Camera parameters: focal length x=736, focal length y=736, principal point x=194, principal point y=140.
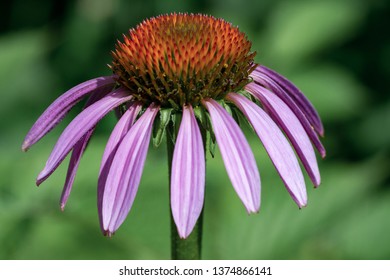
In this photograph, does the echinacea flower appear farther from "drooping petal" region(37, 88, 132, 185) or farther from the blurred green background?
the blurred green background

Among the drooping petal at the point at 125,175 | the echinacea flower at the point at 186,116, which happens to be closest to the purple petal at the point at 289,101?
the echinacea flower at the point at 186,116

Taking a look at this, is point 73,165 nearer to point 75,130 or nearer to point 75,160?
point 75,160

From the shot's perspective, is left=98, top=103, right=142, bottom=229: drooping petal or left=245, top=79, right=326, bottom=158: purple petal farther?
left=245, top=79, right=326, bottom=158: purple petal

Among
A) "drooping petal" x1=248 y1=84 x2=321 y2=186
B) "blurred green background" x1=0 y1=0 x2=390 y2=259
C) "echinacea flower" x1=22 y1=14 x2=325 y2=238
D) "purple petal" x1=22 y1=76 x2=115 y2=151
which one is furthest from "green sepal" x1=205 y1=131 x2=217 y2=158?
"blurred green background" x1=0 y1=0 x2=390 y2=259

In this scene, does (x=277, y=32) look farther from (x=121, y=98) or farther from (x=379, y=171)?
(x=121, y=98)

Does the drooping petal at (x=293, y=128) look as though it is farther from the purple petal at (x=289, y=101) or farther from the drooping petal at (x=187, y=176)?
the drooping petal at (x=187, y=176)
